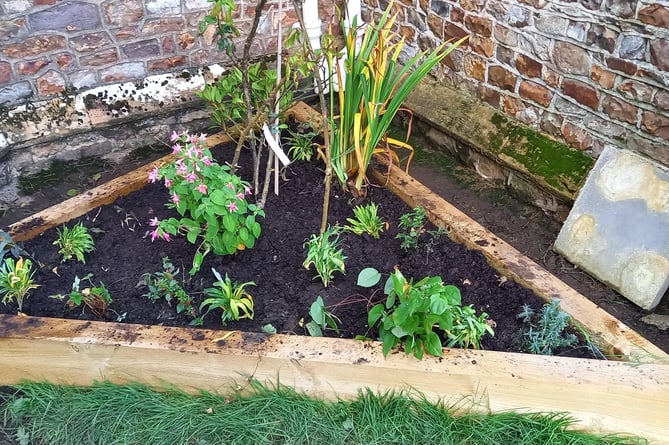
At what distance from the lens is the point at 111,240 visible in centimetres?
266

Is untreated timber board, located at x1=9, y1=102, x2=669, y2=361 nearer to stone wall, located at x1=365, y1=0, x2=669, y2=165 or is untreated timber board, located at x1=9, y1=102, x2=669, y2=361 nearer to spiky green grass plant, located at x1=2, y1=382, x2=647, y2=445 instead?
spiky green grass plant, located at x1=2, y1=382, x2=647, y2=445

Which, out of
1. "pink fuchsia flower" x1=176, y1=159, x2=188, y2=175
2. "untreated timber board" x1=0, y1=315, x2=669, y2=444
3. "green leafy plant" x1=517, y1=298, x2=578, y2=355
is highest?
"pink fuchsia flower" x1=176, y1=159, x2=188, y2=175

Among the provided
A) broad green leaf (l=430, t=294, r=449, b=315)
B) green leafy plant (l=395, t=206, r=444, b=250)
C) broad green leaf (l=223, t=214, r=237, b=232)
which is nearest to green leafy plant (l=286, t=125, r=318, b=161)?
green leafy plant (l=395, t=206, r=444, b=250)

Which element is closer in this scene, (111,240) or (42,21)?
(111,240)

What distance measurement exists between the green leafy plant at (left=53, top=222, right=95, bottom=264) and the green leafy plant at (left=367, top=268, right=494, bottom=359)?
1.38m

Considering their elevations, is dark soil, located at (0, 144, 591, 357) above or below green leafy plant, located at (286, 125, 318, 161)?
below

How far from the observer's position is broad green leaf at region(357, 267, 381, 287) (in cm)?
225

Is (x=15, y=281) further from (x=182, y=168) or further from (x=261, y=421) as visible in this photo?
(x=261, y=421)

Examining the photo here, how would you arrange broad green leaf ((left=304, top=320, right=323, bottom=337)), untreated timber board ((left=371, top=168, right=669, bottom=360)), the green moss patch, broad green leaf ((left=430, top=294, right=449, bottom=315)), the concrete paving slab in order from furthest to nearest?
1. the green moss patch
2. the concrete paving slab
3. broad green leaf ((left=304, top=320, right=323, bottom=337))
4. untreated timber board ((left=371, top=168, right=669, bottom=360))
5. broad green leaf ((left=430, top=294, right=449, bottom=315))

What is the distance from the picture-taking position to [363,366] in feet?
6.51

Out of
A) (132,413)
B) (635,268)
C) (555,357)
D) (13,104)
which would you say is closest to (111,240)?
(132,413)

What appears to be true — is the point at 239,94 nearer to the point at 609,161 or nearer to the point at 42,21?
the point at 42,21

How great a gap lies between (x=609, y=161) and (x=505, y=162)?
60 cm

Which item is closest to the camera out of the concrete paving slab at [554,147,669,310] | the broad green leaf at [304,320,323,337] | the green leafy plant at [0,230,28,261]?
the broad green leaf at [304,320,323,337]
